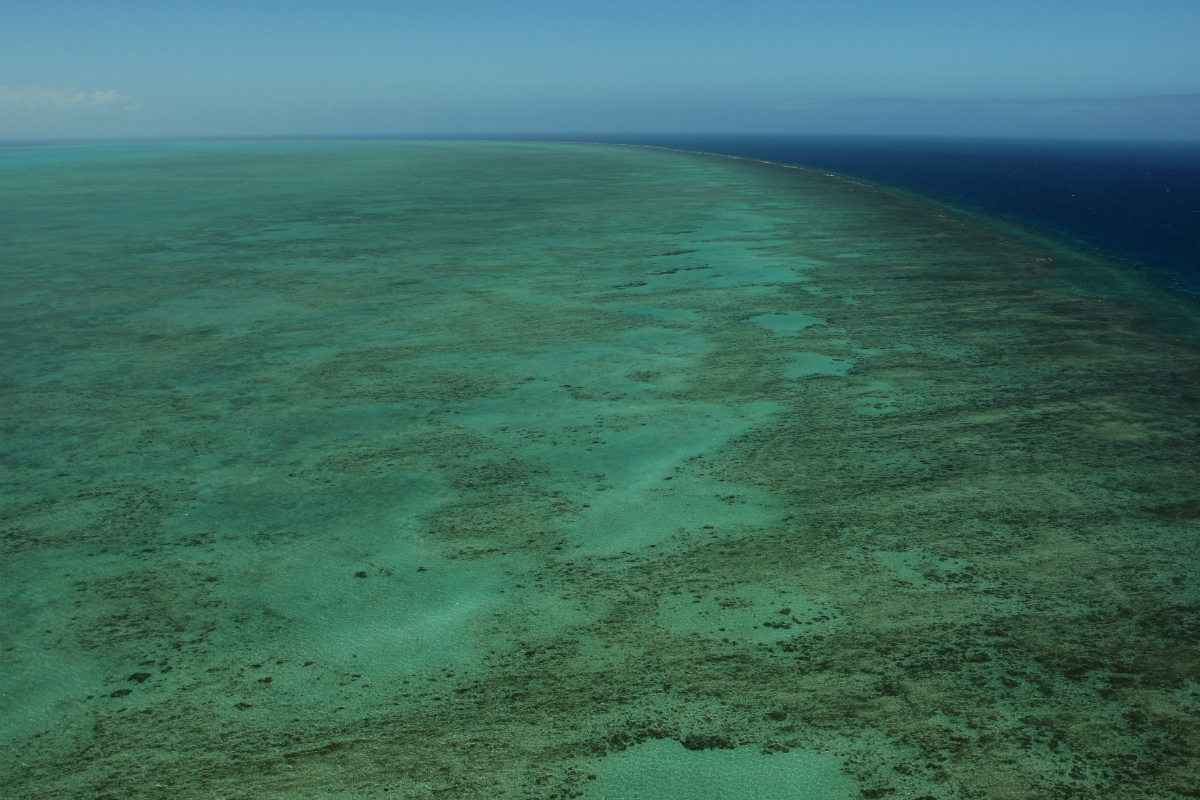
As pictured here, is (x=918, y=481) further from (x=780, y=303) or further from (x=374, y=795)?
(x=780, y=303)

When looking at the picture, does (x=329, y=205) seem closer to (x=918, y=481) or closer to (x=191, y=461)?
(x=191, y=461)

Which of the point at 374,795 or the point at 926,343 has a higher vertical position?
the point at 926,343

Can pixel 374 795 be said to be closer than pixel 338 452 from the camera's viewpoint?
Yes

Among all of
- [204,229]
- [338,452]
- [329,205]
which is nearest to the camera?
[338,452]

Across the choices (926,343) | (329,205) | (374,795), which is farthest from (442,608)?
(329,205)

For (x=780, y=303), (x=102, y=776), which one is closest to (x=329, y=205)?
(x=780, y=303)

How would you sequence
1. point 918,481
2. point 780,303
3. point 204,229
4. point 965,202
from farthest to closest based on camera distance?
point 965,202 → point 204,229 → point 780,303 → point 918,481
